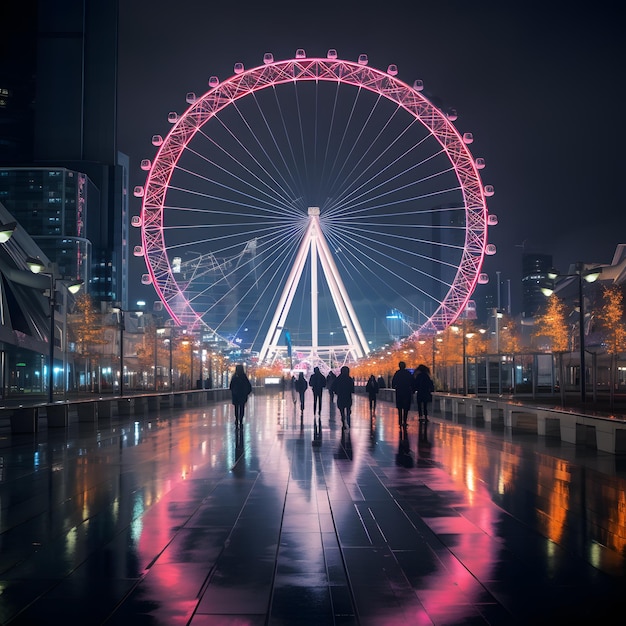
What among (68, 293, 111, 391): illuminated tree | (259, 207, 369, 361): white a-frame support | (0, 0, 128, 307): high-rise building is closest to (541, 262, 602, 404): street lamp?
(259, 207, 369, 361): white a-frame support

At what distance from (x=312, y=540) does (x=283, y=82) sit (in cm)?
4393

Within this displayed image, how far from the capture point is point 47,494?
11547mm

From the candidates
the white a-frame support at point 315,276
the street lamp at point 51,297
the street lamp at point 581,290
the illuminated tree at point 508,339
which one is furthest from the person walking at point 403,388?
the illuminated tree at point 508,339

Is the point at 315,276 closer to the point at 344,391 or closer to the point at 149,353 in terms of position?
the point at 149,353

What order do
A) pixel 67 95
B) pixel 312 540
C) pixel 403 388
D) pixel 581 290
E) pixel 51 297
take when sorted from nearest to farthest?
pixel 312 540, pixel 403 388, pixel 581 290, pixel 51 297, pixel 67 95

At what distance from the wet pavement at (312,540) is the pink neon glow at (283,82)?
1325 inches

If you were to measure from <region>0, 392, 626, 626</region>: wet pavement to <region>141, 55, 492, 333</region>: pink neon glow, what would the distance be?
33.6 m

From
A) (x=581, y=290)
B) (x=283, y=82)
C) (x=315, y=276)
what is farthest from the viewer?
(x=315, y=276)

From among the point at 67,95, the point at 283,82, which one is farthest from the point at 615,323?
the point at 67,95

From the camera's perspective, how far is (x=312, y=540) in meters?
8.27

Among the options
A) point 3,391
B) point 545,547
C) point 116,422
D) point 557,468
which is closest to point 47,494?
point 545,547

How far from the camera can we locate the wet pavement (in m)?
5.94

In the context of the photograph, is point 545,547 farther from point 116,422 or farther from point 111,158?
point 111,158

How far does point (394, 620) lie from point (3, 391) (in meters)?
55.9
